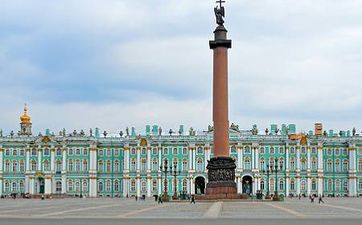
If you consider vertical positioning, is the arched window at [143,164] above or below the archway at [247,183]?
above

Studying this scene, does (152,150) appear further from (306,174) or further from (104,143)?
(306,174)

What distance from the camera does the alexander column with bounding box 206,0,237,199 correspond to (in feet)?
188

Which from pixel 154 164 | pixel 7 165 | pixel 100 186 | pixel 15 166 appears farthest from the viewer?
pixel 7 165

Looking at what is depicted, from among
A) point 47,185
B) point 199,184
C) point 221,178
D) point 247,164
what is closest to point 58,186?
point 47,185

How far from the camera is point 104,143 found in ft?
387

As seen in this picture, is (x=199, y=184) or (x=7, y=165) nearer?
(x=199, y=184)

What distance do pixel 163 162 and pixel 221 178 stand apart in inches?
2280

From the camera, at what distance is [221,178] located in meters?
58.1

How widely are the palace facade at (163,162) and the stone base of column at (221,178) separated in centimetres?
5554

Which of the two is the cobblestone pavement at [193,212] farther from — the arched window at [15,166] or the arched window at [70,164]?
the arched window at [15,166]

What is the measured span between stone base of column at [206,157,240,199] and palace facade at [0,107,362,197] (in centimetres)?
5554

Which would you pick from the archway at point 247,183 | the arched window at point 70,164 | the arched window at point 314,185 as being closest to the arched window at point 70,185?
the arched window at point 70,164

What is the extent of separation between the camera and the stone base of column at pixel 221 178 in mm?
57250

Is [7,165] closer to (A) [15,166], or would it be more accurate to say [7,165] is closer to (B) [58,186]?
(A) [15,166]
